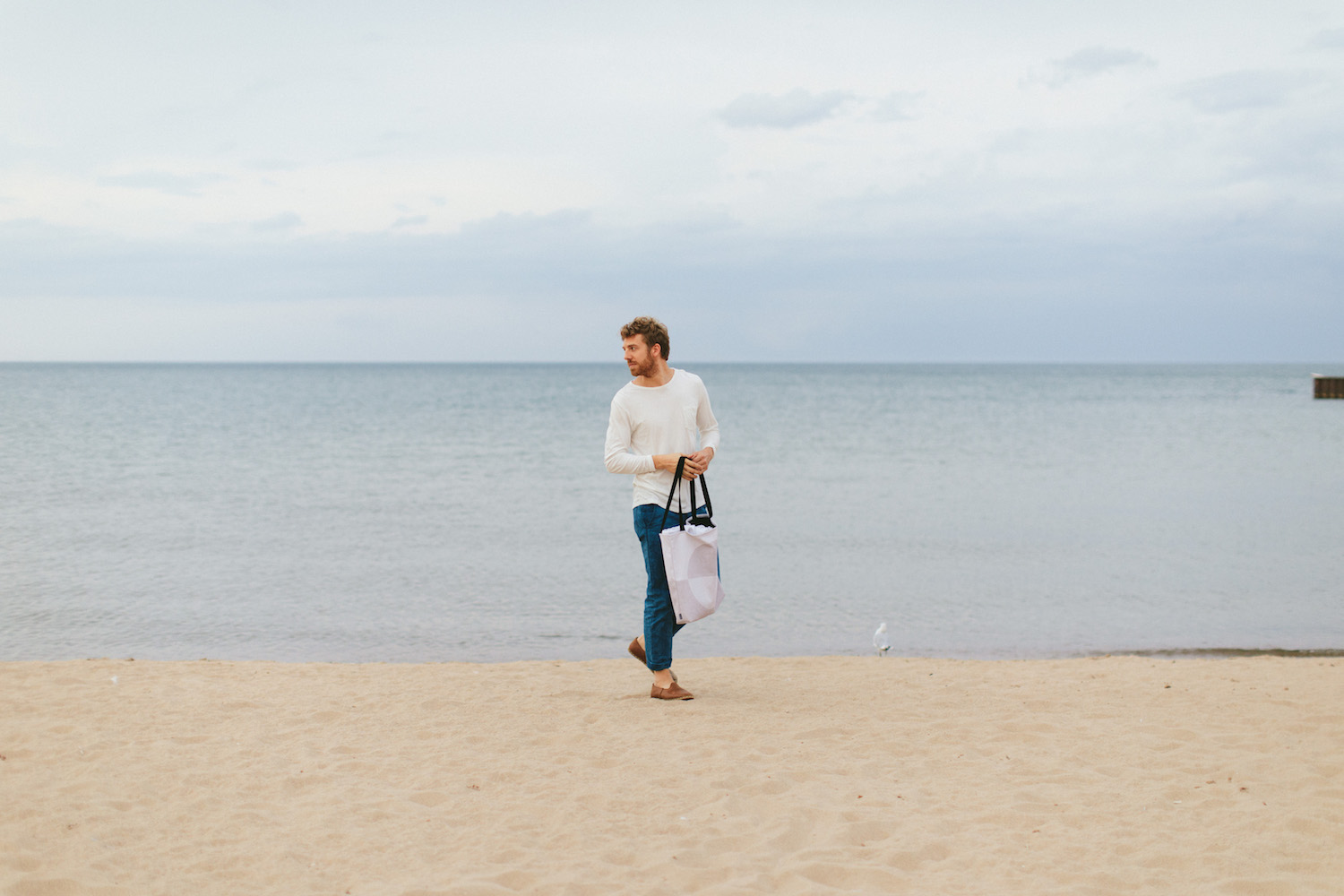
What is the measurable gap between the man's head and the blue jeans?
0.81 meters

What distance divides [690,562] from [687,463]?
56cm

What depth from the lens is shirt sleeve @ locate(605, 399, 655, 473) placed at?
17.0ft

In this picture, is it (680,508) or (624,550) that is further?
(624,550)

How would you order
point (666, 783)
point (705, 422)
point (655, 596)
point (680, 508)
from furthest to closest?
point (705, 422), point (655, 596), point (680, 508), point (666, 783)

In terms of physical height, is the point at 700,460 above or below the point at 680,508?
above

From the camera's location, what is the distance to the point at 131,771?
14.3ft

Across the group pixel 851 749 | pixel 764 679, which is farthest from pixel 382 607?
pixel 851 749

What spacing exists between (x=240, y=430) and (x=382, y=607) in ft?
93.9

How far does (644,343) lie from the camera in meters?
5.25

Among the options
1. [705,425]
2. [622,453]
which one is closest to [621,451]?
[622,453]

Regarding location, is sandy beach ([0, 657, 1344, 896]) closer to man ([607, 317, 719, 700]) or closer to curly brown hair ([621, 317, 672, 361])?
man ([607, 317, 719, 700])

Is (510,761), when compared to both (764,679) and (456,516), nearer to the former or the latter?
(764,679)

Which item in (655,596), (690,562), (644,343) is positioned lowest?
(655,596)

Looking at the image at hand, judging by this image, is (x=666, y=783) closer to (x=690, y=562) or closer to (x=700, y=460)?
(x=690, y=562)
